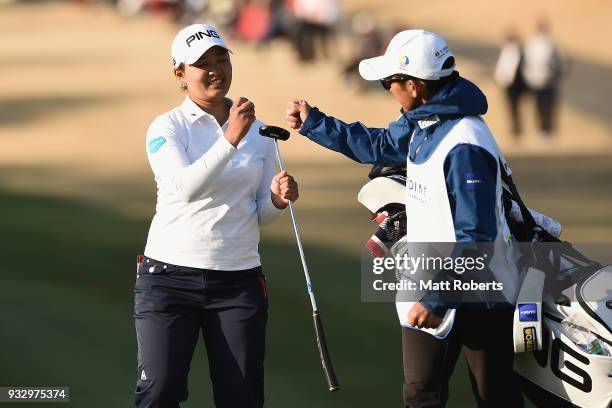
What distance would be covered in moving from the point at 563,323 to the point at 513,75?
20518mm

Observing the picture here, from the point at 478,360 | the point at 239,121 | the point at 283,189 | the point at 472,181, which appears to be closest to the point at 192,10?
the point at 283,189

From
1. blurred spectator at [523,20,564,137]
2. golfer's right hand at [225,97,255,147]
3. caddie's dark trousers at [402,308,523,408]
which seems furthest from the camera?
blurred spectator at [523,20,564,137]

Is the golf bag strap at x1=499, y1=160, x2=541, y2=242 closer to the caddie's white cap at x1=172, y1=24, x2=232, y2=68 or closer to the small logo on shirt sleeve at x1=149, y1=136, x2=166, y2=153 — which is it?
the caddie's white cap at x1=172, y1=24, x2=232, y2=68

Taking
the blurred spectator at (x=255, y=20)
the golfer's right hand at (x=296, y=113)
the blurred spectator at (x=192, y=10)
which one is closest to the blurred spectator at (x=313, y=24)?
the blurred spectator at (x=255, y=20)

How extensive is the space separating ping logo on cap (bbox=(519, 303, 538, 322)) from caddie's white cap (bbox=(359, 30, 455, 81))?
1.06 meters

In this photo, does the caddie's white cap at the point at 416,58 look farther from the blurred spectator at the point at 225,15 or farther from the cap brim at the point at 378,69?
the blurred spectator at the point at 225,15

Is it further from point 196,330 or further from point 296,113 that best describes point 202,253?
point 296,113

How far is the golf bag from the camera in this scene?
5.78 m

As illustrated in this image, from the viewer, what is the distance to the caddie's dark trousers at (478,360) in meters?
5.85

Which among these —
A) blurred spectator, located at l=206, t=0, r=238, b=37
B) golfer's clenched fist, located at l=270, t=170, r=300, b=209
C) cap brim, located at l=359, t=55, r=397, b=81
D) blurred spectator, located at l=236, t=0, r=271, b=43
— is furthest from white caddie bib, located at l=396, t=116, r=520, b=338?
blurred spectator, located at l=206, t=0, r=238, b=37

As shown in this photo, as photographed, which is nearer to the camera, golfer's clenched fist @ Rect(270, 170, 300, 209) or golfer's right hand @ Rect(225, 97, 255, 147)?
golfer's right hand @ Rect(225, 97, 255, 147)

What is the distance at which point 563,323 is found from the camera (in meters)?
5.88

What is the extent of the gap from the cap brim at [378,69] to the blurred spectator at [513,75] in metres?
20.0

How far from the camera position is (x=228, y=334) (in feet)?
20.2
